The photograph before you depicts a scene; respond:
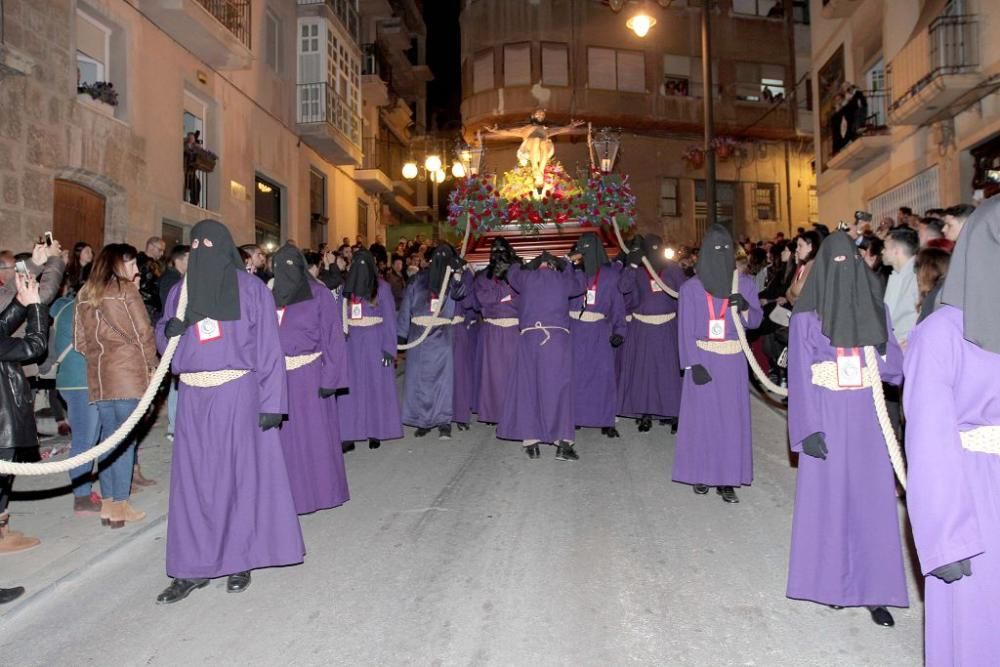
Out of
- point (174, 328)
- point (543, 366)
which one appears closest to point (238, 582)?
point (174, 328)

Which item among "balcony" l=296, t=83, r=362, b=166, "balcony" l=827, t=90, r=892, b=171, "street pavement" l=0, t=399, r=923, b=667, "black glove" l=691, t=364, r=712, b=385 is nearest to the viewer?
"street pavement" l=0, t=399, r=923, b=667

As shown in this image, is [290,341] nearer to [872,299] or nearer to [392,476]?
[392,476]

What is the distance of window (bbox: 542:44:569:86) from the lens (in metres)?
28.8

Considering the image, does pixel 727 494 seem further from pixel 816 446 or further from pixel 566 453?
pixel 816 446

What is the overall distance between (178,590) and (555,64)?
2689 cm

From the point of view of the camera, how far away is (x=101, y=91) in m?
12.7

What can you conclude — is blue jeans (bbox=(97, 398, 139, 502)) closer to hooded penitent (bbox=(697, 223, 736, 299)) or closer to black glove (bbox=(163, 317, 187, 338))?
black glove (bbox=(163, 317, 187, 338))

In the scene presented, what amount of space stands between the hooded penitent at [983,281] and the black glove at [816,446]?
70.2 inches

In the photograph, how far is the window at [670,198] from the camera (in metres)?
30.4

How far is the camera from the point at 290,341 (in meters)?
6.39

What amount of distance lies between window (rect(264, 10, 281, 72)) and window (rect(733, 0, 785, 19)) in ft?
63.2

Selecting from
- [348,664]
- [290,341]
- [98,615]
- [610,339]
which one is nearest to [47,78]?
[290,341]

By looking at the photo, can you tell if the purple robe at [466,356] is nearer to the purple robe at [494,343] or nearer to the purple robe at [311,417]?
the purple robe at [494,343]

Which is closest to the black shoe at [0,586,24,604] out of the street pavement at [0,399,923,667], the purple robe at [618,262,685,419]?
the street pavement at [0,399,923,667]
